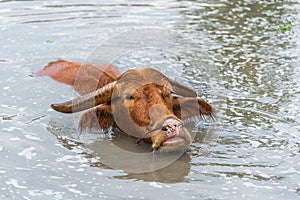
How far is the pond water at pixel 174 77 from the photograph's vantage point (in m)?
5.95

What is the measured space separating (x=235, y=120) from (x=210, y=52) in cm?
277

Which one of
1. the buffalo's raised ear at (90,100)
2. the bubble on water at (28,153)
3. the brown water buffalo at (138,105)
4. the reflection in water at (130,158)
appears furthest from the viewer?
the buffalo's raised ear at (90,100)

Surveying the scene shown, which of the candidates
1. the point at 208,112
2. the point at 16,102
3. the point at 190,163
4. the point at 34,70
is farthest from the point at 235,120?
the point at 34,70

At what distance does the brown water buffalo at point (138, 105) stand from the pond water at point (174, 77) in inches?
7.8

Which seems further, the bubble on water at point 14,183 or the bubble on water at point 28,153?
the bubble on water at point 28,153

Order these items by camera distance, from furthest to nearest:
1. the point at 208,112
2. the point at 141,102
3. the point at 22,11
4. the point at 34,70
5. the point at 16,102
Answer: the point at 22,11 → the point at 34,70 → the point at 16,102 → the point at 208,112 → the point at 141,102

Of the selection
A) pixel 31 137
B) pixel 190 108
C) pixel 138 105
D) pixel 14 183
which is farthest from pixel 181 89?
pixel 14 183

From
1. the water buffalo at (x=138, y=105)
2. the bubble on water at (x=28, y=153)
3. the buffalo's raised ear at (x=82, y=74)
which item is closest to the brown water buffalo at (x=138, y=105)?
the water buffalo at (x=138, y=105)

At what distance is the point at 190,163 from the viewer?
6418mm

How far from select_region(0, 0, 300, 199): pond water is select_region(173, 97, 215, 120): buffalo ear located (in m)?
0.20

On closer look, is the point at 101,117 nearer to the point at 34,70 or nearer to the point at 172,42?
the point at 34,70

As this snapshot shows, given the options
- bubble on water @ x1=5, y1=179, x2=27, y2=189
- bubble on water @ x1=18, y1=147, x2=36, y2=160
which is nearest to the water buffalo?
bubble on water @ x1=18, y1=147, x2=36, y2=160

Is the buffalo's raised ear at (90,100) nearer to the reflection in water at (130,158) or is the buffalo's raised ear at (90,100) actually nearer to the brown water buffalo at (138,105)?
the brown water buffalo at (138,105)

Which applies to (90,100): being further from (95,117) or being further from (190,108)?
(190,108)
